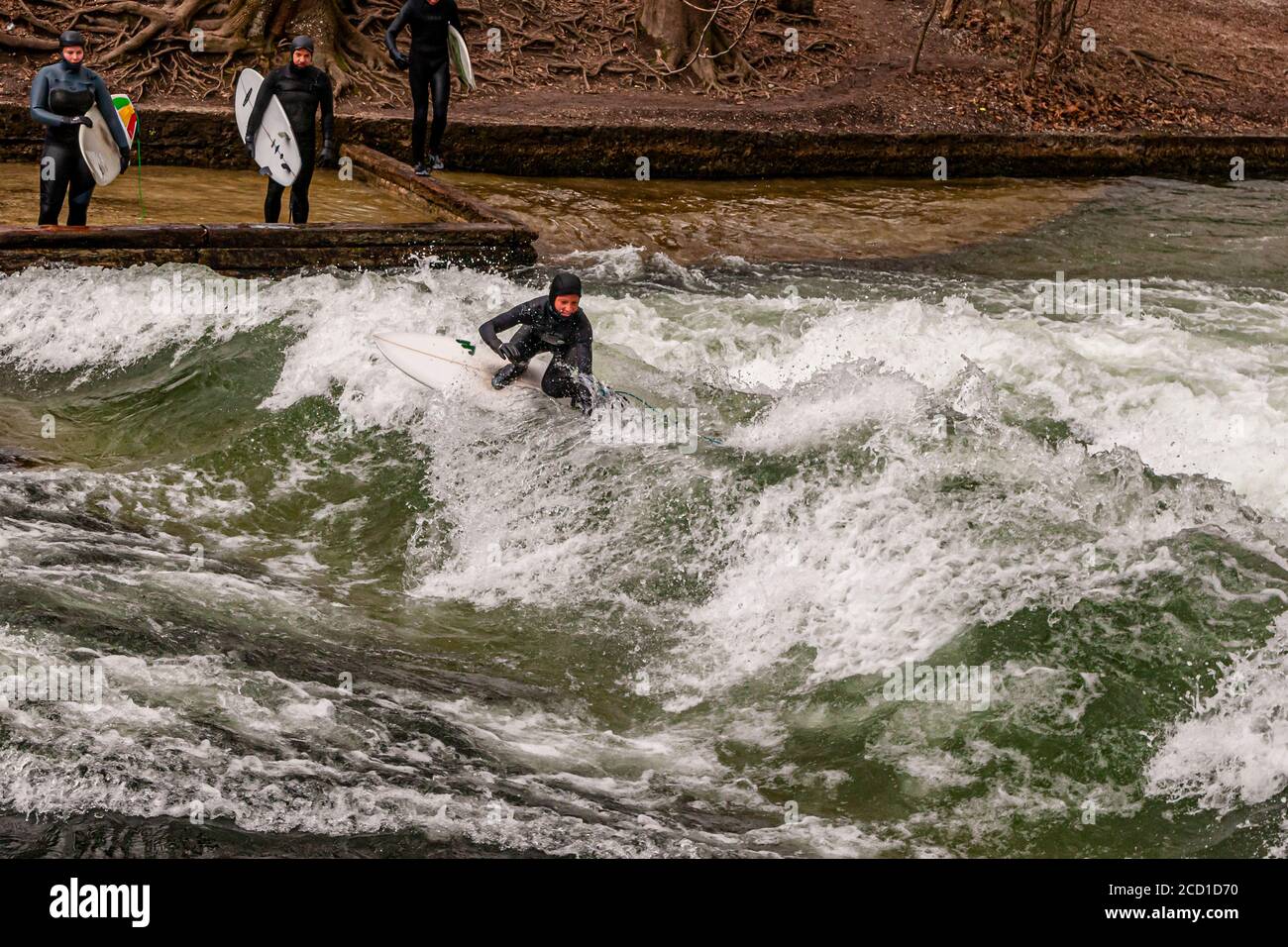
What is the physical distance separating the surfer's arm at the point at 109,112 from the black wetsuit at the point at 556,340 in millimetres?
3540

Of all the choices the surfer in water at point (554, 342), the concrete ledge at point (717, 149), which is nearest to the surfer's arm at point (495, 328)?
the surfer in water at point (554, 342)

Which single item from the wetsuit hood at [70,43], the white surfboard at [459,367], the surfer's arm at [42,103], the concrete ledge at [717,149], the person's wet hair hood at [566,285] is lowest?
the white surfboard at [459,367]

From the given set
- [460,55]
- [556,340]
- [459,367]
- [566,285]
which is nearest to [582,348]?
[556,340]

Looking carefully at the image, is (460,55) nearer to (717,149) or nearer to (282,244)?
(282,244)

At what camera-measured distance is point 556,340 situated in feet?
28.8

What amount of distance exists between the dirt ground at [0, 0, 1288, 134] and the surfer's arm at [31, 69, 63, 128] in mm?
4809

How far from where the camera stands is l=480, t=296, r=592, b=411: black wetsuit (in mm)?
8695

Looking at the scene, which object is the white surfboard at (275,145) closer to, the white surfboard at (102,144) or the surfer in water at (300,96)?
the surfer in water at (300,96)

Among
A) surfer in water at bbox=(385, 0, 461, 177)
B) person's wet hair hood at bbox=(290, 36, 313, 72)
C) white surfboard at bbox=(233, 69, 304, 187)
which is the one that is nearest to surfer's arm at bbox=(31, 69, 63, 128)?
white surfboard at bbox=(233, 69, 304, 187)

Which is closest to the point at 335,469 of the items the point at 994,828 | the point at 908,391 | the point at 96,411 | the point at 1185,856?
the point at 96,411

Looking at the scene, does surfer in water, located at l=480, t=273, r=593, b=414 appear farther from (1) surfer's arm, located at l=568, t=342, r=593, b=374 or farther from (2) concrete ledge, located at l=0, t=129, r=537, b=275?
(2) concrete ledge, located at l=0, t=129, r=537, b=275

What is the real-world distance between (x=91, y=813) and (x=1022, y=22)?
19.5 m

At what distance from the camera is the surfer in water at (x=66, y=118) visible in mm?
10047
